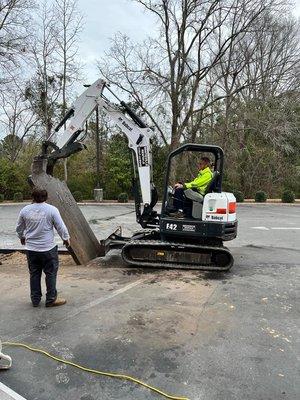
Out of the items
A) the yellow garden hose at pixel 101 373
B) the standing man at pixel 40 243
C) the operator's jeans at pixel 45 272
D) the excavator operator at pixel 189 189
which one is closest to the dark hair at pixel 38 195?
the standing man at pixel 40 243

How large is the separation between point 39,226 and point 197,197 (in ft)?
10.2

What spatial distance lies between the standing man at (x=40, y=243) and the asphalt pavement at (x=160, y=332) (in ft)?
0.87

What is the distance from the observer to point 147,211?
27.0 feet

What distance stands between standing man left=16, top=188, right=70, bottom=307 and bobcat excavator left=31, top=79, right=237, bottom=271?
2.21m

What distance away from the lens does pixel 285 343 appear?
14.3ft

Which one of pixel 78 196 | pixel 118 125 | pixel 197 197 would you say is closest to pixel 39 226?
pixel 197 197

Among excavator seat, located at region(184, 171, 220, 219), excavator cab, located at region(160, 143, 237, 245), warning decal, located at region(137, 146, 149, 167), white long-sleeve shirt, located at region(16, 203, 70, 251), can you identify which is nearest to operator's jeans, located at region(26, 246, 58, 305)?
white long-sleeve shirt, located at region(16, 203, 70, 251)

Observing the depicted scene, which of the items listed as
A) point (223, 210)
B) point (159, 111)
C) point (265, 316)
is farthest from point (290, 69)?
point (265, 316)

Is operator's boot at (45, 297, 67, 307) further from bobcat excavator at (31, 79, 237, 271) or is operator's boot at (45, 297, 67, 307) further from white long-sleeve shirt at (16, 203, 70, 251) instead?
bobcat excavator at (31, 79, 237, 271)

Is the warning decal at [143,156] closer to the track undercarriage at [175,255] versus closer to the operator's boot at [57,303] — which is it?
the track undercarriage at [175,255]

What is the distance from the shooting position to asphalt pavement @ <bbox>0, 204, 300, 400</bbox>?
11.4ft

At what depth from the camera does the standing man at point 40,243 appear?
5.29m

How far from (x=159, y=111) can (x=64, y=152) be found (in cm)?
2174

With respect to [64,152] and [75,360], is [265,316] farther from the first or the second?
[64,152]
